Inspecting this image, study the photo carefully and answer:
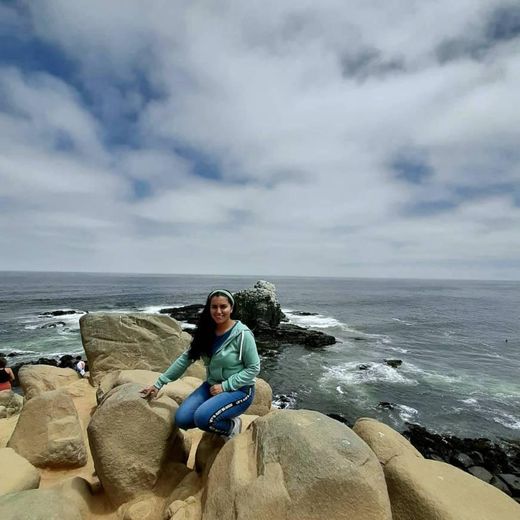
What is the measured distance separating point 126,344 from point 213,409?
35.5 ft

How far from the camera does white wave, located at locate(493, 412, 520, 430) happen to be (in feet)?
68.6

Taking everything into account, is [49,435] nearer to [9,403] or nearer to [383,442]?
[383,442]

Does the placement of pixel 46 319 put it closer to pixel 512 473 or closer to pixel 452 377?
pixel 452 377

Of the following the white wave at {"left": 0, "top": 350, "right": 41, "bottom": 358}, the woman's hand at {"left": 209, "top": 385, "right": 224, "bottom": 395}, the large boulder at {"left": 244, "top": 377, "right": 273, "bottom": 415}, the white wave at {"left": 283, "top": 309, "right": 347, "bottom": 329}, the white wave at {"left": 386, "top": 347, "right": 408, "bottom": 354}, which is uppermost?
the woman's hand at {"left": 209, "top": 385, "right": 224, "bottom": 395}

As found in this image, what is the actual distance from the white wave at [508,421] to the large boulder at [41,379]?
23.9 meters

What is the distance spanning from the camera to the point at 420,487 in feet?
14.4

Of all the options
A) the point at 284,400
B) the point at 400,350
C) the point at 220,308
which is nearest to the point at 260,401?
the point at 220,308

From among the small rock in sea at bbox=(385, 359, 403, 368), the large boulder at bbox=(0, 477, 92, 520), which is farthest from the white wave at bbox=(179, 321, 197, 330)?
the large boulder at bbox=(0, 477, 92, 520)

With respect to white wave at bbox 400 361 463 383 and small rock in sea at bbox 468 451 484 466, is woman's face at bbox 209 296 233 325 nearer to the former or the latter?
small rock in sea at bbox 468 451 484 466

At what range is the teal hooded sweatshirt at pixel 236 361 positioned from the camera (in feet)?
17.4

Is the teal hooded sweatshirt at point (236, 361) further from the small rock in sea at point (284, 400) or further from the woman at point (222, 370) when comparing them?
the small rock in sea at point (284, 400)

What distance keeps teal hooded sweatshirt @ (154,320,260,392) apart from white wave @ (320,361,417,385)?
2401 cm

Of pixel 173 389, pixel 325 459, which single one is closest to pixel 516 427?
pixel 173 389

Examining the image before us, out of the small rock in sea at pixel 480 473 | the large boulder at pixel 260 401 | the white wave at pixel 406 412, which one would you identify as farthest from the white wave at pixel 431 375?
the large boulder at pixel 260 401
